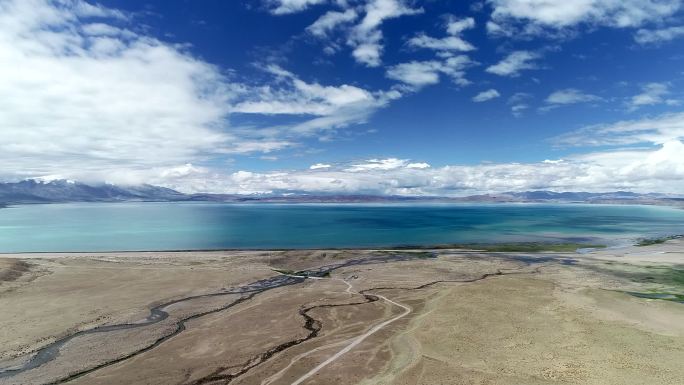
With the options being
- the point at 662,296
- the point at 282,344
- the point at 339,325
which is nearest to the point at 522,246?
the point at 662,296

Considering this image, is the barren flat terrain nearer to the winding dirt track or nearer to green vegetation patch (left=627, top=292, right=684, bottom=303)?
the winding dirt track

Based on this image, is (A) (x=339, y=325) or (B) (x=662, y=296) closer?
(A) (x=339, y=325)

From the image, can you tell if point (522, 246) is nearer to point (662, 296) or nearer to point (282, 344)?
point (662, 296)

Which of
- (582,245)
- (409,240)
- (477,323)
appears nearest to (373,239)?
(409,240)

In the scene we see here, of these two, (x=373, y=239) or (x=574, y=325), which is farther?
(x=373, y=239)

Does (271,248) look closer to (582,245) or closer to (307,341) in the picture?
(307,341)

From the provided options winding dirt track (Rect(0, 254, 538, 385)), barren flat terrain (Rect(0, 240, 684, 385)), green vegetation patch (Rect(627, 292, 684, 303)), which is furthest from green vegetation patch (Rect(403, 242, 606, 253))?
green vegetation patch (Rect(627, 292, 684, 303))

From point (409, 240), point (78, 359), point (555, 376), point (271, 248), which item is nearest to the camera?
point (555, 376)

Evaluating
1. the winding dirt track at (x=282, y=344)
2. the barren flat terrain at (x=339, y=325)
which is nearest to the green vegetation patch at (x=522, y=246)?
the barren flat terrain at (x=339, y=325)
